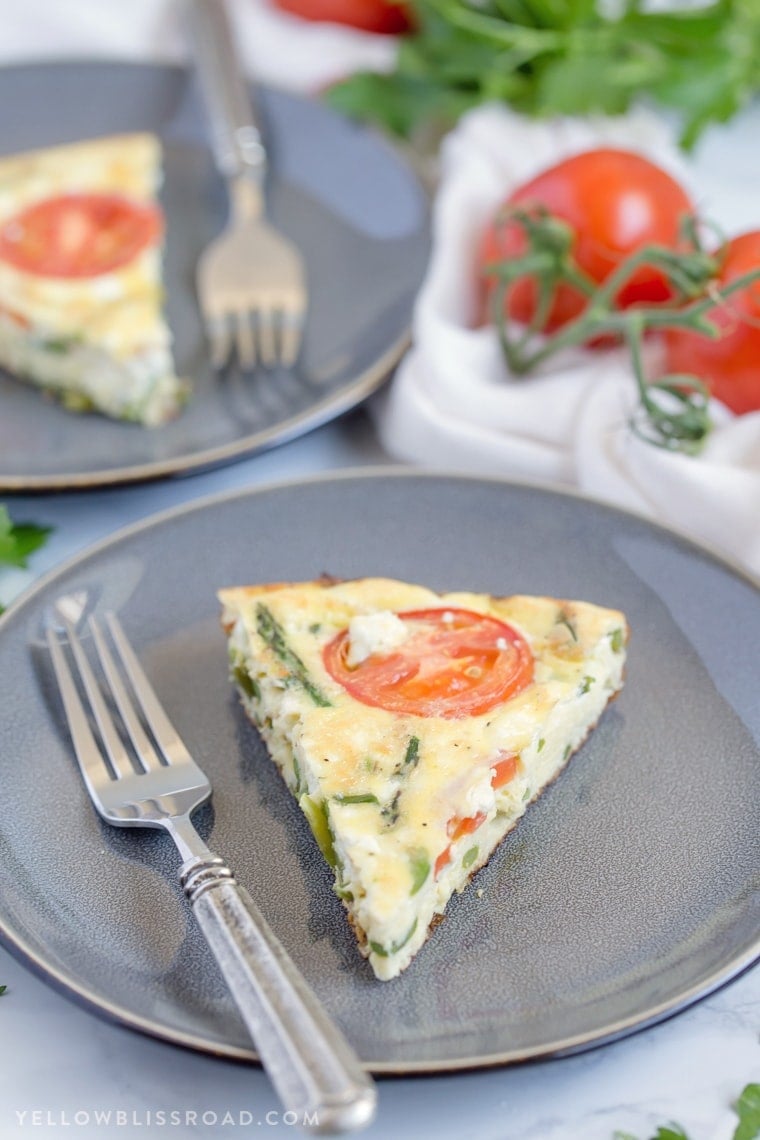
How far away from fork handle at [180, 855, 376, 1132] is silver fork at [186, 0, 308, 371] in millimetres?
2161

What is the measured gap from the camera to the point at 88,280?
14.3 feet

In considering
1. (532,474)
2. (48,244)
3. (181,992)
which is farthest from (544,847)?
Answer: (48,244)

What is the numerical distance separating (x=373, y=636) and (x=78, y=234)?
7.82ft

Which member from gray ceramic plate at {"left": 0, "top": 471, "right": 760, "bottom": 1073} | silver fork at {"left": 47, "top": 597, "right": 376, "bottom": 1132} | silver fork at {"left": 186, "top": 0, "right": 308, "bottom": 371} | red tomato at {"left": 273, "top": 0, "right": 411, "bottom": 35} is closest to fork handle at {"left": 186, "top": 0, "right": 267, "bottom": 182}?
silver fork at {"left": 186, "top": 0, "right": 308, "bottom": 371}

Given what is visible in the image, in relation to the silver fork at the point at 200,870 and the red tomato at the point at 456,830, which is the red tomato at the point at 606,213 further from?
the red tomato at the point at 456,830

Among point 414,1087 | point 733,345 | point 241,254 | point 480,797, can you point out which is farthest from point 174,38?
point 414,1087

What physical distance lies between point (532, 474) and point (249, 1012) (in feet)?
6.99

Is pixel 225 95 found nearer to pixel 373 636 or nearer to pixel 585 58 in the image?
pixel 585 58

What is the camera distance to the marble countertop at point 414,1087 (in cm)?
230

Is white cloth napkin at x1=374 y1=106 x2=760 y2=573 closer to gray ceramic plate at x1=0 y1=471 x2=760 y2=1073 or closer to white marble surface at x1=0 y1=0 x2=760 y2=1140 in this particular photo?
gray ceramic plate at x1=0 y1=471 x2=760 y2=1073

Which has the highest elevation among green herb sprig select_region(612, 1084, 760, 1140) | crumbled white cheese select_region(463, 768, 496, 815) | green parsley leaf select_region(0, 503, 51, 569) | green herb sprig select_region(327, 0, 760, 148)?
green herb sprig select_region(327, 0, 760, 148)

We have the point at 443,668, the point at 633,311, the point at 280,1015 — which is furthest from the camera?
the point at 633,311

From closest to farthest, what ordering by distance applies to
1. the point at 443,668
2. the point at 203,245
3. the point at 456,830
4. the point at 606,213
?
the point at 456,830
the point at 443,668
the point at 606,213
the point at 203,245

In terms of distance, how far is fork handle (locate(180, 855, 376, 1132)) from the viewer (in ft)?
6.11
